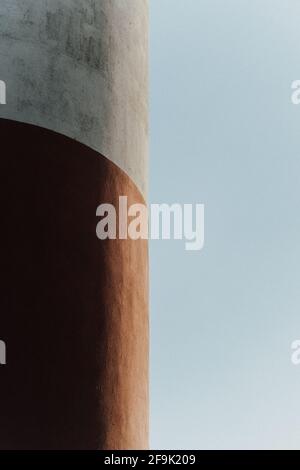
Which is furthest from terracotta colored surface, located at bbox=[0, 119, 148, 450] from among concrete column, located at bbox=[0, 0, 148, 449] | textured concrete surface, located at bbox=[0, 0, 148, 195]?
textured concrete surface, located at bbox=[0, 0, 148, 195]

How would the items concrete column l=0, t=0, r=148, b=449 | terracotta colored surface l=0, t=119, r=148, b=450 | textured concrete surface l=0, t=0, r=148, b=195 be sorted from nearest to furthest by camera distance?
terracotta colored surface l=0, t=119, r=148, b=450 < concrete column l=0, t=0, r=148, b=449 < textured concrete surface l=0, t=0, r=148, b=195

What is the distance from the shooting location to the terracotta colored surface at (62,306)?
1154 cm

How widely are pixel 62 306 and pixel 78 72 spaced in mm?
3144

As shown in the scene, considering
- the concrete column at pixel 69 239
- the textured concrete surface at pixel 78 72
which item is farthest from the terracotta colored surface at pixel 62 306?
the textured concrete surface at pixel 78 72

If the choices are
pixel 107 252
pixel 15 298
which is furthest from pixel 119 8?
pixel 15 298

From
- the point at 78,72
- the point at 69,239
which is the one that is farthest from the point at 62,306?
the point at 78,72

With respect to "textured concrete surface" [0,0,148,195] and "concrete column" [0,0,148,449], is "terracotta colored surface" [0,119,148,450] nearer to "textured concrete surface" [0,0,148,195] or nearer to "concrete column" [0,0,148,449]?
"concrete column" [0,0,148,449]

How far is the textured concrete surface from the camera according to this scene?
1280cm

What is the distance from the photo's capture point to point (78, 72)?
13352 mm

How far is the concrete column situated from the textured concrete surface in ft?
0.05

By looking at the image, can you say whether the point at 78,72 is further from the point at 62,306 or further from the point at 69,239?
the point at 62,306

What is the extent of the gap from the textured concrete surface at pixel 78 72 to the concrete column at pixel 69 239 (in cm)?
2

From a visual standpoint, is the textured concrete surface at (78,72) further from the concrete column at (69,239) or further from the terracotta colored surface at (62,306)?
the terracotta colored surface at (62,306)

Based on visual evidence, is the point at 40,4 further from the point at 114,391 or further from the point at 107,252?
the point at 114,391
